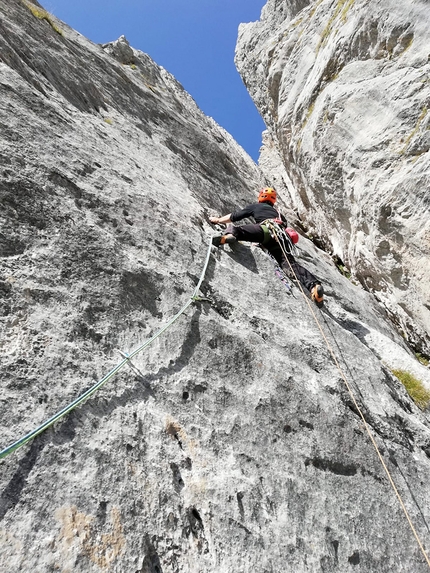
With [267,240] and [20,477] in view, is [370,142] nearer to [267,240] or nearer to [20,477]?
[267,240]

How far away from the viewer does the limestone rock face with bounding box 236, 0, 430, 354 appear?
336 inches

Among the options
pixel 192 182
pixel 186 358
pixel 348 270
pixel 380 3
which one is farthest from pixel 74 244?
pixel 380 3

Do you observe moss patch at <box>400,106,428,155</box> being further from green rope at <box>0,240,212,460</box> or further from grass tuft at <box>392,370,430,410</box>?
green rope at <box>0,240,212,460</box>

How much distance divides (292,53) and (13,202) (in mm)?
14599

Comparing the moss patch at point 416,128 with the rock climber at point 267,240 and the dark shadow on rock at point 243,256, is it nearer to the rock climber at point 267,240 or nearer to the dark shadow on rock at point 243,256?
the rock climber at point 267,240

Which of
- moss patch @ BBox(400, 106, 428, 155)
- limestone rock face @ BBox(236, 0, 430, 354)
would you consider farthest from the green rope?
moss patch @ BBox(400, 106, 428, 155)

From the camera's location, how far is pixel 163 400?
12.4ft

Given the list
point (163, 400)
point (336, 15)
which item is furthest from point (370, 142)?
point (163, 400)

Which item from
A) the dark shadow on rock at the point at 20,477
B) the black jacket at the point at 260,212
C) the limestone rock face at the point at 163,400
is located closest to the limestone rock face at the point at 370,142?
the black jacket at the point at 260,212

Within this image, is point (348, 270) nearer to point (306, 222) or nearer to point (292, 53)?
point (306, 222)

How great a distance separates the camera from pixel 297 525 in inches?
136

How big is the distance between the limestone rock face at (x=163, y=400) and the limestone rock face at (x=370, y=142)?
2.88 m

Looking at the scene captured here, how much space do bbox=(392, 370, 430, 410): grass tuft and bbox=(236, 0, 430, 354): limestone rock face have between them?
2.28m

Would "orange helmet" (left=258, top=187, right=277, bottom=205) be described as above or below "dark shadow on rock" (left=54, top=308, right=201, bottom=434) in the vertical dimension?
above
